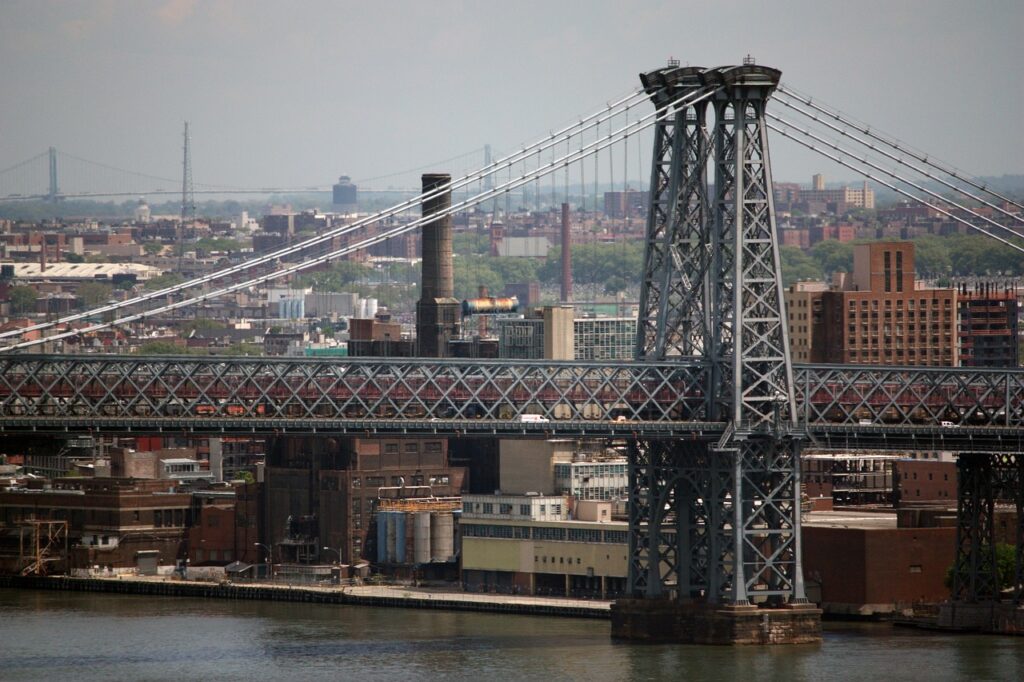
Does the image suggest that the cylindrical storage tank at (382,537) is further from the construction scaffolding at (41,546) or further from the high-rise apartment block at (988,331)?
the high-rise apartment block at (988,331)

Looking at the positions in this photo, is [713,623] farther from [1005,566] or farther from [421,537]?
[421,537]

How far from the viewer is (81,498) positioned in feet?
313

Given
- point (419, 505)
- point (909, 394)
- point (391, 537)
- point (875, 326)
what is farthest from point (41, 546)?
point (875, 326)

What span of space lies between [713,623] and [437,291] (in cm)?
5051

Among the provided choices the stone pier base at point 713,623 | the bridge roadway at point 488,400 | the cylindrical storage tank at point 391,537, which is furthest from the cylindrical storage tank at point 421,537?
the stone pier base at point 713,623

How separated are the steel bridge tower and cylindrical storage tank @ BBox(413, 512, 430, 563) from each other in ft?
61.8

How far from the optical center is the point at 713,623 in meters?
68.2

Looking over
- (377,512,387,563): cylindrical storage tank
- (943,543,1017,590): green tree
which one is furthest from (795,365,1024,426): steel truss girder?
(377,512,387,563): cylindrical storage tank

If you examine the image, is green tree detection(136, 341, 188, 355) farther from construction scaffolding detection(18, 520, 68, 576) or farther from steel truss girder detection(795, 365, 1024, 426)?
steel truss girder detection(795, 365, 1024, 426)

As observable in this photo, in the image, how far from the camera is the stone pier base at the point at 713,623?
67.7 m

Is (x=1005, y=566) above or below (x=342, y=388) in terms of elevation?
below

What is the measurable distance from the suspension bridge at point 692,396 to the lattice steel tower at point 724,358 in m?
0.06

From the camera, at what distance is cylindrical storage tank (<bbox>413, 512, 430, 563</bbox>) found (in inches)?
3499

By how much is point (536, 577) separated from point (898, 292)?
2241 inches
